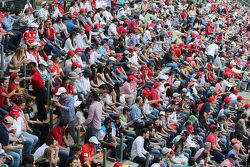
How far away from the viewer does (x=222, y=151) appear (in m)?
13.6

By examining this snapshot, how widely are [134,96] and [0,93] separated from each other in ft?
15.6

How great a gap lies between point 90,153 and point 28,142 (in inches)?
46.6

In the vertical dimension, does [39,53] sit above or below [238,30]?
above

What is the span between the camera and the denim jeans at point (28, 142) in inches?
373

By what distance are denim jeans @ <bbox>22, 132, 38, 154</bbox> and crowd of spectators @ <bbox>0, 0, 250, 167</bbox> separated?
24mm

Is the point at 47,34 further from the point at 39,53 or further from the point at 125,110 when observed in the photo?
the point at 125,110

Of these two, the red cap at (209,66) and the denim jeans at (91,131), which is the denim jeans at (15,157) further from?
the red cap at (209,66)

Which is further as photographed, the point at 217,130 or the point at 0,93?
the point at 217,130

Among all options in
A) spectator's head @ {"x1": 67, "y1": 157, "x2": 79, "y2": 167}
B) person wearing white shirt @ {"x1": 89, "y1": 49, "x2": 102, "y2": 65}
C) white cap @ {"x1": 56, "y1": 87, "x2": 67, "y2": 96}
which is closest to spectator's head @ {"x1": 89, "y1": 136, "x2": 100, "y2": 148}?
spectator's head @ {"x1": 67, "y1": 157, "x2": 79, "y2": 167}

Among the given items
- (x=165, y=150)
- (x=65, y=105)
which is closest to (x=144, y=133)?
(x=165, y=150)

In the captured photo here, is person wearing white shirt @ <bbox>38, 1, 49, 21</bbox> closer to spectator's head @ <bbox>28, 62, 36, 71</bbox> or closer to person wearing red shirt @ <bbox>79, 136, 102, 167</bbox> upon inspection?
spectator's head @ <bbox>28, 62, 36, 71</bbox>

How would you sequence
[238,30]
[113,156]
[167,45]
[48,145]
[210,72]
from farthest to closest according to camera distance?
[238,30] → [167,45] → [210,72] → [113,156] → [48,145]

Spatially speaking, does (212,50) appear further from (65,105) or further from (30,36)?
(65,105)

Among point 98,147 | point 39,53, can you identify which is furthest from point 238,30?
point 98,147
